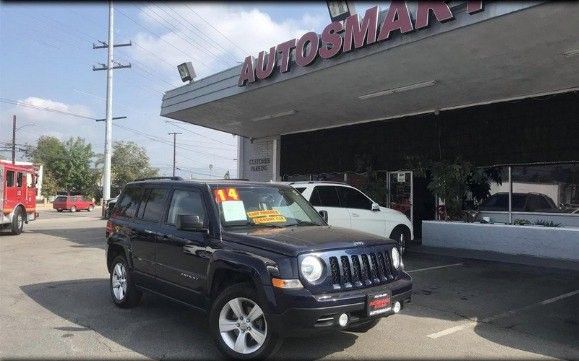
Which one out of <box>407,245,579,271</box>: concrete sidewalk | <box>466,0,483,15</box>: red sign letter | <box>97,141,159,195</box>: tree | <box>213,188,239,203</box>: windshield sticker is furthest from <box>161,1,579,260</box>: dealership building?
<box>97,141,159,195</box>: tree

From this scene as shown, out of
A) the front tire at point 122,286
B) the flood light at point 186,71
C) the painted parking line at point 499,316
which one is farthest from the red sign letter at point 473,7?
the flood light at point 186,71

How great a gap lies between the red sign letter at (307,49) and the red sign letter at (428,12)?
262 centimetres

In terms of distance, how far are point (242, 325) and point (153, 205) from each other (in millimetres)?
2456

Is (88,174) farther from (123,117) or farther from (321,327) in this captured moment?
(321,327)

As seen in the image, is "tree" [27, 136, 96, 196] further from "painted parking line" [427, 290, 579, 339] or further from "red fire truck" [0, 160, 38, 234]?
"painted parking line" [427, 290, 579, 339]

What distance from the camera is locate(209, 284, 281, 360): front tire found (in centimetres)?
455

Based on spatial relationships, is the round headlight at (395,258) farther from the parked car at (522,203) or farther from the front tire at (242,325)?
the parked car at (522,203)

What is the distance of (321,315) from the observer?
435 cm

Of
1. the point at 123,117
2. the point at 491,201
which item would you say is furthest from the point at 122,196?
the point at 123,117

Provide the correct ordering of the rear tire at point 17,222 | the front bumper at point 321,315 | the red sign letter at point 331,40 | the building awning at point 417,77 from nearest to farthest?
the front bumper at point 321,315 → the building awning at point 417,77 → the red sign letter at point 331,40 → the rear tire at point 17,222

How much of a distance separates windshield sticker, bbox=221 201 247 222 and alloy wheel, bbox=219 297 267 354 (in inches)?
39.8

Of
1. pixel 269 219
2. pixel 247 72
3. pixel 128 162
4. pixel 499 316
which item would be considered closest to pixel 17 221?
pixel 247 72

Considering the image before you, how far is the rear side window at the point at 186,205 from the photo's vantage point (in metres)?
5.66

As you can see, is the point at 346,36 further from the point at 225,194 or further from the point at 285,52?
the point at 225,194
